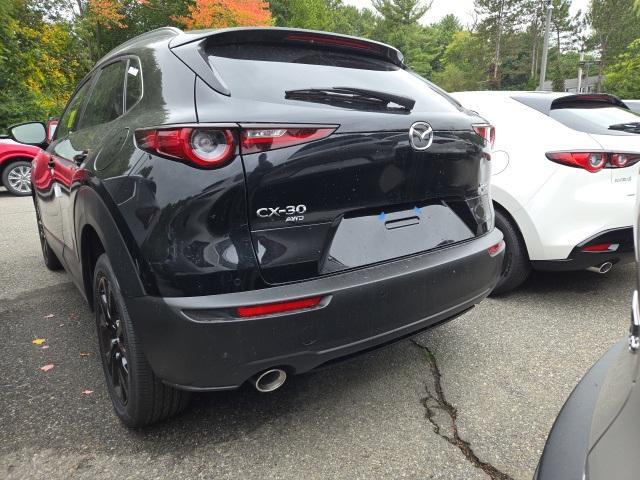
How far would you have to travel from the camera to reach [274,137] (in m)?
1.67

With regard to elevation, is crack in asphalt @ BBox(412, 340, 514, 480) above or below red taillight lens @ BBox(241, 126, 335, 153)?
below

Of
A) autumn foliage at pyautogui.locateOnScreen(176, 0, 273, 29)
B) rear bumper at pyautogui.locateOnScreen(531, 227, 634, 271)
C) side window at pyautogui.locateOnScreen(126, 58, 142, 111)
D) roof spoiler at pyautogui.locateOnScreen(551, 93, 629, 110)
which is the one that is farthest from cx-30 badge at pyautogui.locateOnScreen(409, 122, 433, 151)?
autumn foliage at pyautogui.locateOnScreen(176, 0, 273, 29)

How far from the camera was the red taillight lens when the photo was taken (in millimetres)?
1641

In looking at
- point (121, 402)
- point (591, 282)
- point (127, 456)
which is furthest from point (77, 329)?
point (591, 282)

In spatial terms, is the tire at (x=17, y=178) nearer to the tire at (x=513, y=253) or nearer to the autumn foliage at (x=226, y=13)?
the tire at (x=513, y=253)

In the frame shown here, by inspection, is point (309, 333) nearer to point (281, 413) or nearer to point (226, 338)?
point (226, 338)

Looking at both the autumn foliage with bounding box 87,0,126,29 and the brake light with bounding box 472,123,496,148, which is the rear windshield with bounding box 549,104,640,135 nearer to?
the brake light with bounding box 472,123,496,148

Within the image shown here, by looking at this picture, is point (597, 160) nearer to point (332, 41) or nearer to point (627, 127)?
point (627, 127)

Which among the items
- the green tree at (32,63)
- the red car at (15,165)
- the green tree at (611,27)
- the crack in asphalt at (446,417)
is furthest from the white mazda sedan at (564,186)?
the green tree at (611,27)

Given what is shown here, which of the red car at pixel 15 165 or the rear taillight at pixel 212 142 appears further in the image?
the red car at pixel 15 165

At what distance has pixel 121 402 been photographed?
211 centimetres

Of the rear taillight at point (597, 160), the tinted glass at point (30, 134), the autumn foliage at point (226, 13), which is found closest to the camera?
the rear taillight at point (597, 160)

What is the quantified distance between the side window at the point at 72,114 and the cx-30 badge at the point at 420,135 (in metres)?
2.21

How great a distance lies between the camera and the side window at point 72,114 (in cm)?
315
